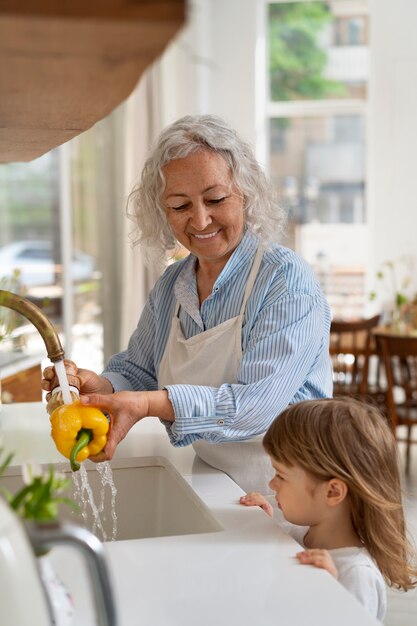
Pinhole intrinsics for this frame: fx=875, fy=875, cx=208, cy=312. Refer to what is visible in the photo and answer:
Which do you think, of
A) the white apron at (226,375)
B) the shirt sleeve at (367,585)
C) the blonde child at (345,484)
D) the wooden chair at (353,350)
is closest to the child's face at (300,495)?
the blonde child at (345,484)

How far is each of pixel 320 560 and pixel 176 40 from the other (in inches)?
29.2

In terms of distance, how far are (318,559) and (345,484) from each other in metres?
0.21

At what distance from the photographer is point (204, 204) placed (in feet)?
5.54

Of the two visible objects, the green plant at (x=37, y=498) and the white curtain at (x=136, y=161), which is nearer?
the green plant at (x=37, y=498)

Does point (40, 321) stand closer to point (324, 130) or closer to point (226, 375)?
point (226, 375)

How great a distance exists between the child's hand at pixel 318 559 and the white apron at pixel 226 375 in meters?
Answer: 0.53

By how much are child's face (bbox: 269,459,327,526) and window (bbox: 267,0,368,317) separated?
611cm

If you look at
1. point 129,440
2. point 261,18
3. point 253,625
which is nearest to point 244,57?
point 261,18

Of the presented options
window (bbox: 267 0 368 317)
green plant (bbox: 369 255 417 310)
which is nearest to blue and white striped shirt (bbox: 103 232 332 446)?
green plant (bbox: 369 255 417 310)

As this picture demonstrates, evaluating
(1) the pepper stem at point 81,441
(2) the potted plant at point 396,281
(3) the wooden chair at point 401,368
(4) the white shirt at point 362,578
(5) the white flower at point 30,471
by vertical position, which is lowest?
(3) the wooden chair at point 401,368

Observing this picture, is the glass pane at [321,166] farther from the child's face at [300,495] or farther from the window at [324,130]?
the child's face at [300,495]

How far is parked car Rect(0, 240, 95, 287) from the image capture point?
4539mm

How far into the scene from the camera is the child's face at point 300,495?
4.38 feet

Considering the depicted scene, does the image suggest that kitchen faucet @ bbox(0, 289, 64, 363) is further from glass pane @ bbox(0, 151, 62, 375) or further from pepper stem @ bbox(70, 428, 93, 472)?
glass pane @ bbox(0, 151, 62, 375)
